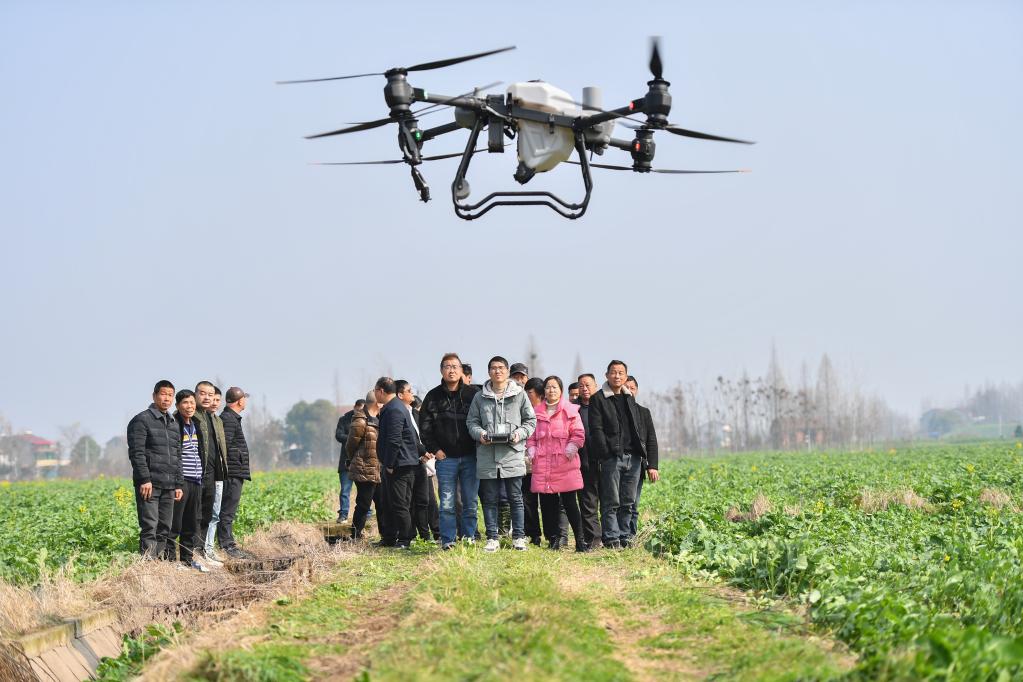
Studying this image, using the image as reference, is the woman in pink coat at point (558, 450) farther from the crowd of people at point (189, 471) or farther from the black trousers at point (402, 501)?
the crowd of people at point (189, 471)

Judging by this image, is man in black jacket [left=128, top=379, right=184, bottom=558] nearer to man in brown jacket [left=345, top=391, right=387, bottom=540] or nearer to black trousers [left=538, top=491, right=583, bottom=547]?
man in brown jacket [left=345, top=391, right=387, bottom=540]

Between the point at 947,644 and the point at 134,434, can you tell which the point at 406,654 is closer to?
the point at 947,644

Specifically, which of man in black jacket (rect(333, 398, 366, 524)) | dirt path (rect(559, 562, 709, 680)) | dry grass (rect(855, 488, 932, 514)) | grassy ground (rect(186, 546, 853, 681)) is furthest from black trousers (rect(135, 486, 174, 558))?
dry grass (rect(855, 488, 932, 514))

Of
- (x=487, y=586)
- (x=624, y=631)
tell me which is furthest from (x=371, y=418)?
(x=624, y=631)

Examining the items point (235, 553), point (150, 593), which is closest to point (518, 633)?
point (150, 593)

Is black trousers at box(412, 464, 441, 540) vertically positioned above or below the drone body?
below

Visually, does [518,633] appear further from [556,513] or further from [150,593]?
[556,513]
